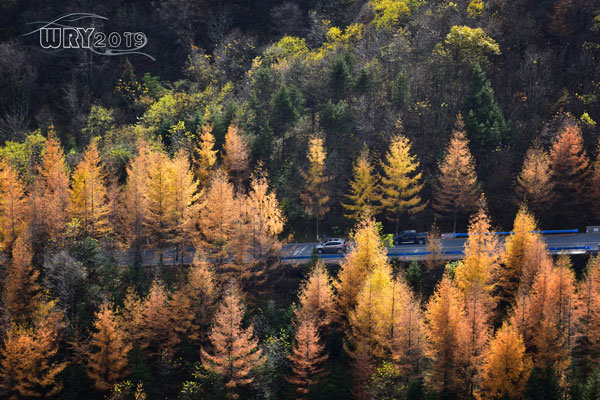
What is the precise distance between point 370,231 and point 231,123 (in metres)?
22.9

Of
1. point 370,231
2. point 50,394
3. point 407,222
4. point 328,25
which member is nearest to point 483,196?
point 407,222

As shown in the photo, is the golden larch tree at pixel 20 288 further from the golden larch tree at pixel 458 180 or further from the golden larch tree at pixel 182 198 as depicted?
the golden larch tree at pixel 458 180

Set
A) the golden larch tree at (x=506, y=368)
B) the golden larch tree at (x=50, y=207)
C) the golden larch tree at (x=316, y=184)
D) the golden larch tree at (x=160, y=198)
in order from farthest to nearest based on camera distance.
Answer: the golden larch tree at (x=316, y=184), the golden larch tree at (x=160, y=198), the golden larch tree at (x=50, y=207), the golden larch tree at (x=506, y=368)

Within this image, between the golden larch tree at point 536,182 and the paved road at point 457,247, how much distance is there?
3.70 meters

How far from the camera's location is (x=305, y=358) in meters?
63.2

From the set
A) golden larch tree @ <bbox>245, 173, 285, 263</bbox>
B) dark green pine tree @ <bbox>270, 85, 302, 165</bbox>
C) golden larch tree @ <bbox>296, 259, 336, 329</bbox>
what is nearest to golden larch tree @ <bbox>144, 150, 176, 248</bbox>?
golden larch tree @ <bbox>245, 173, 285, 263</bbox>

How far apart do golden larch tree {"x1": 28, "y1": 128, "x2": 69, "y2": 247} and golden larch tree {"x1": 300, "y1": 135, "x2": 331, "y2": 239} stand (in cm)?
2480

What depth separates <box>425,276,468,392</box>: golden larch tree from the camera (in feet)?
200

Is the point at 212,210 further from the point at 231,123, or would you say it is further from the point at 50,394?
the point at 50,394

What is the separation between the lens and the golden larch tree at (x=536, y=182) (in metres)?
75.3

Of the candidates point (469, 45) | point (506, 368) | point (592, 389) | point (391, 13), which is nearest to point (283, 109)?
point (469, 45)

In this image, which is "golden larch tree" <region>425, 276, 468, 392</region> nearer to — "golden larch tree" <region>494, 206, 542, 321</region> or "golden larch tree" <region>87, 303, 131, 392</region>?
"golden larch tree" <region>494, 206, 542, 321</region>

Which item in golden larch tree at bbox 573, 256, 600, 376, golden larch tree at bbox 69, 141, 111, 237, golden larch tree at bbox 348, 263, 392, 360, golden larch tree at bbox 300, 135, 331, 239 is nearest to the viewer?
golden larch tree at bbox 573, 256, 600, 376

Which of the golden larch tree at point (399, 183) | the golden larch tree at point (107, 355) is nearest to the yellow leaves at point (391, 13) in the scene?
the golden larch tree at point (399, 183)
